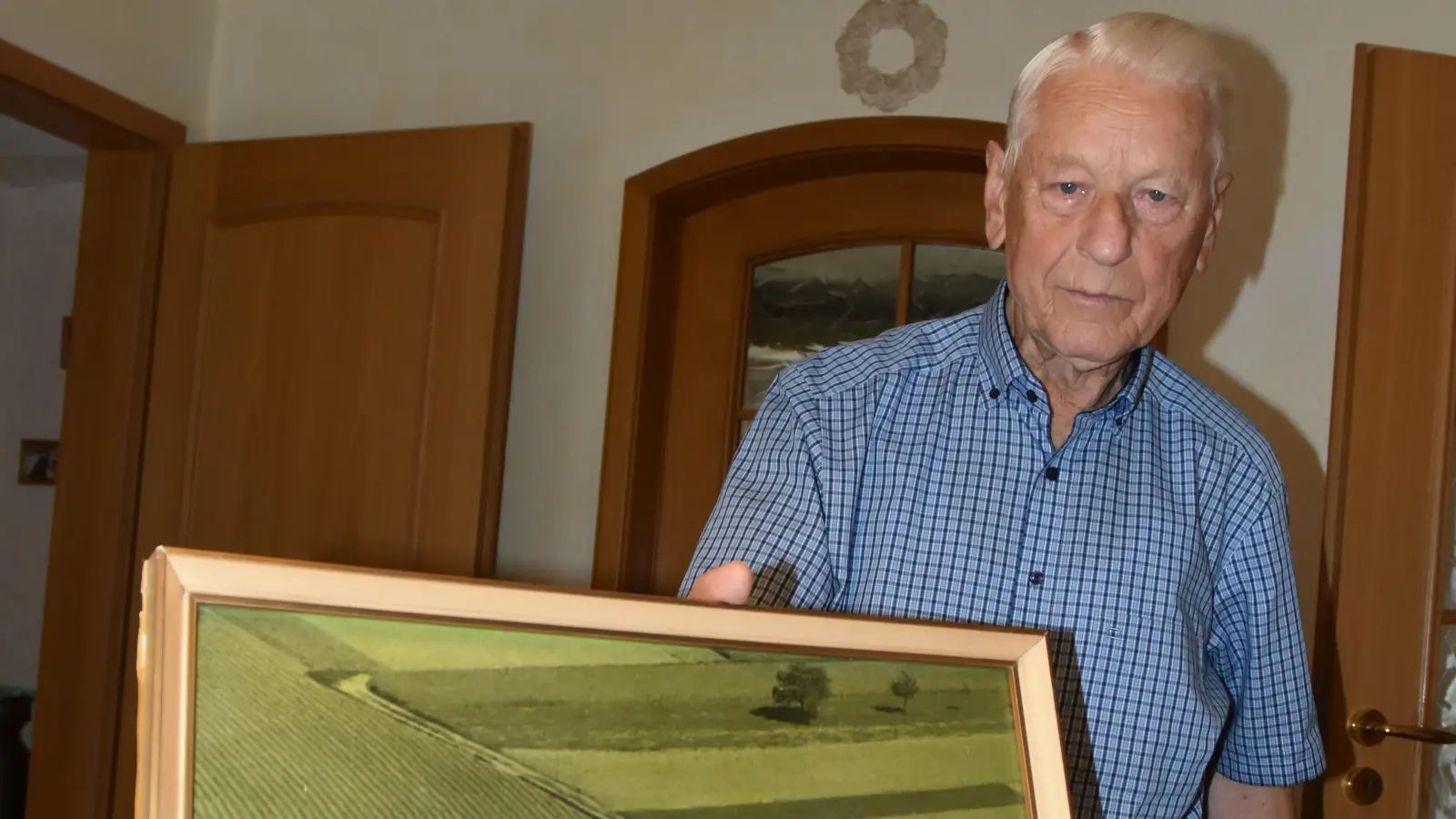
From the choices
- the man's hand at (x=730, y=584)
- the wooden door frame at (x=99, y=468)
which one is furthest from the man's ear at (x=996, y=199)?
the wooden door frame at (x=99, y=468)

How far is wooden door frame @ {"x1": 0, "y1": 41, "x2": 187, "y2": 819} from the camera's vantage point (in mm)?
2691

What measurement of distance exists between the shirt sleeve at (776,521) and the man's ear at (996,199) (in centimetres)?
23

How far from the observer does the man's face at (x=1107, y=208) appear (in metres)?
0.96

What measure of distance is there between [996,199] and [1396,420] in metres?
1.02

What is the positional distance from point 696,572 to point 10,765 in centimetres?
385

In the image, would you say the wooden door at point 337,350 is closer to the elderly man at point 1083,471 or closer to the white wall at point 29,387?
the elderly man at point 1083,471

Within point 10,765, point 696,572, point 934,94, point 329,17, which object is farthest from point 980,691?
point 10,765

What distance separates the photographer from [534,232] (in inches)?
103

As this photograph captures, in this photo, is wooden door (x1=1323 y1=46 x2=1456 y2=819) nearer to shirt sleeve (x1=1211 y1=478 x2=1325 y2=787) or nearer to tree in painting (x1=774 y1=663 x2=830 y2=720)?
shirt sleeve (x1=1211 y1=478 x2=1325 y2=787)

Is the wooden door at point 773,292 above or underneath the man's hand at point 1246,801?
above

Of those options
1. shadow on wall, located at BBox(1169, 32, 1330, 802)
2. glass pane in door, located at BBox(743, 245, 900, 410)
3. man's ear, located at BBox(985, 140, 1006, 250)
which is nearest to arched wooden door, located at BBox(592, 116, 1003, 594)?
glass pane in door, located at BBox(743, 245, 900, 410)

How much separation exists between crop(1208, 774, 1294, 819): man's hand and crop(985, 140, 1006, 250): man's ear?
530mm

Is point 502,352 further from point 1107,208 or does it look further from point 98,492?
point 1107,208

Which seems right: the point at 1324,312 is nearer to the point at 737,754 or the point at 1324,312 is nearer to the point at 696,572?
the point at 696,572
